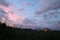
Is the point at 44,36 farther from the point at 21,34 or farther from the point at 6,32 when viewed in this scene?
the point at 6,32

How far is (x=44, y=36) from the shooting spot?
15.9 metres

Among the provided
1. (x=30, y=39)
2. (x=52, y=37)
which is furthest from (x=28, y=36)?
(x=52, y=37)

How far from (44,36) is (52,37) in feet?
3.46

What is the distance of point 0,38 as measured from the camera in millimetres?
14734

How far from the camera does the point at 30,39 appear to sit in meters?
14.9

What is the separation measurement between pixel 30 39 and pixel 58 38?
3593 millimetres

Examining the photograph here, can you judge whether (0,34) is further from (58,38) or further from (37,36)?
(58,38)

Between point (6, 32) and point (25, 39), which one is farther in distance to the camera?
point (6, 32)

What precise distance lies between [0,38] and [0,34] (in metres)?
0.44

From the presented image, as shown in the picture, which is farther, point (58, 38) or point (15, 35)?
point (58, 38)

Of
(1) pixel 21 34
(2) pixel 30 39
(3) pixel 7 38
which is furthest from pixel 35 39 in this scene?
(3) pixel 7 38

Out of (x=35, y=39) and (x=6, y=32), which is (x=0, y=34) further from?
(x=35, y=39)

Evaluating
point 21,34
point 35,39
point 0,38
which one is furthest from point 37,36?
point 0,38

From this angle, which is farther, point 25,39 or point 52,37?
point 52,37
